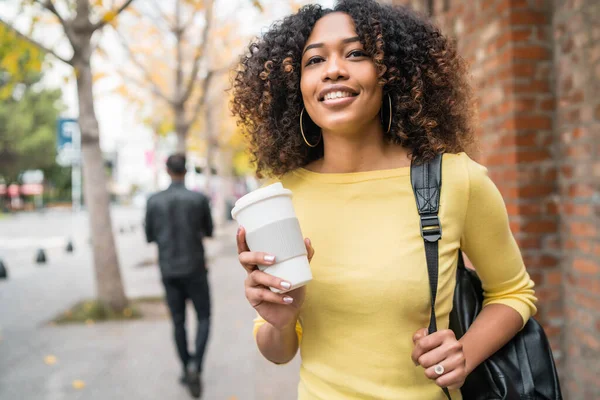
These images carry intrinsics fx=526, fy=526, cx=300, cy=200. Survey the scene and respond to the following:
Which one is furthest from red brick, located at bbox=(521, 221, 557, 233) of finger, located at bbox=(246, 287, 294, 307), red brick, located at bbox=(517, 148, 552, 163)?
finger, located at bbox=(246, 287, 294, 307)

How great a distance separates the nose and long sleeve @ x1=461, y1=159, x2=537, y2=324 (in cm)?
44

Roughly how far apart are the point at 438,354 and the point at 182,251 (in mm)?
4029

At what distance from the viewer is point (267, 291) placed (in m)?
1.31

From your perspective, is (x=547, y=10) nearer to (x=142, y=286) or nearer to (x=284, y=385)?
(x=284, y=385)

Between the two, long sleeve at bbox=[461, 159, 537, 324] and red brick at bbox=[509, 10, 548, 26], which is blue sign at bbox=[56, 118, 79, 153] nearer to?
red brick at bbox=[509, 10, 548, 26]

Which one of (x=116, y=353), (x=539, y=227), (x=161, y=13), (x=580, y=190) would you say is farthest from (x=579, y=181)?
(x=161, y=13)

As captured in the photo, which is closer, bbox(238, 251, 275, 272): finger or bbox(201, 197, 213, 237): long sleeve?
bbox(238, 251, 275, 272): finger

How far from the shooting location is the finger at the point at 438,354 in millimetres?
1304

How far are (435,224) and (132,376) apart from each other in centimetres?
454

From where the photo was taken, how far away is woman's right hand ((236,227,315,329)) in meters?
1.26

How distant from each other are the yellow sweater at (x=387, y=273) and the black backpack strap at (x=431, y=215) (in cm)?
2

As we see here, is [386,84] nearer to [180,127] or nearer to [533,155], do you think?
[533,155]

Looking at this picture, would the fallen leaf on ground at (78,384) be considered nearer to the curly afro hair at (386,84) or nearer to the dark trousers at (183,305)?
the dark trousers at (183,305)

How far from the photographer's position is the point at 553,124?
3104 millimetres
